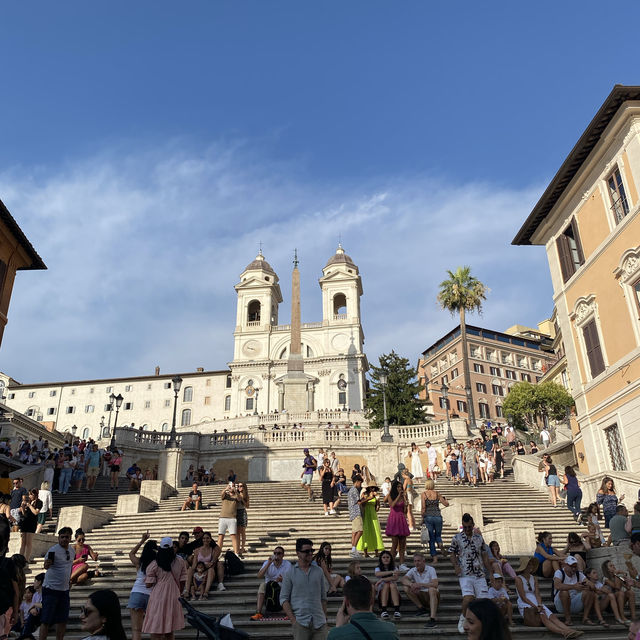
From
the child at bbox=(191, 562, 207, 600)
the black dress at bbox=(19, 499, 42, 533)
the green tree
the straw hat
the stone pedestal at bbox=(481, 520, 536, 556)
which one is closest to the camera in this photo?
the straw hat

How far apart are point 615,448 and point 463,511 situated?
23.5 ft

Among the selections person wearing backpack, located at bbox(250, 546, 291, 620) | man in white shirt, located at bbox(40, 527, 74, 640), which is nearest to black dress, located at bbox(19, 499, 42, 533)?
man in white shirt, located at bbox(40, 527, 74, 640)

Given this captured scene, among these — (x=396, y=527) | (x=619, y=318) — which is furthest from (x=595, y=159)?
(x=396, y=527)

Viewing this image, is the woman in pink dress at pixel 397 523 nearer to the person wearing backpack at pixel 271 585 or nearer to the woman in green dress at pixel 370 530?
the woman in green dress at pixel 370 530

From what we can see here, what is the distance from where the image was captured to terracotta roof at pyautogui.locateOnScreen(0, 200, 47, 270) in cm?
2251

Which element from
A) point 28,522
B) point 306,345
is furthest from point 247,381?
point 28,522

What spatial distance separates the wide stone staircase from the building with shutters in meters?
3.04

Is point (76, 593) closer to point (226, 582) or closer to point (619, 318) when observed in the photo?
point (226, 582)

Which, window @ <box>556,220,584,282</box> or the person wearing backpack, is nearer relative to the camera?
the person wearing backpack

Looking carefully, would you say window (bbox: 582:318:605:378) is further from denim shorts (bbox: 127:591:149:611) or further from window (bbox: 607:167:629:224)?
denim shorts (bbox: 127:591:149:611)

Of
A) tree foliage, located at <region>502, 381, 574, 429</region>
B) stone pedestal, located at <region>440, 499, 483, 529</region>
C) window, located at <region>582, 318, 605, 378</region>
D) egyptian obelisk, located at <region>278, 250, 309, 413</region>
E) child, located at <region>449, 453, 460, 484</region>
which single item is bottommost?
stone pedestal, located at <region>440, 499, 483, 529</region>

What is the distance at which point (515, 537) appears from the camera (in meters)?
12.6

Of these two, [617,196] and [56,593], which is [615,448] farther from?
[56,593]

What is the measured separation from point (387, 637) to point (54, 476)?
20.7 meters
